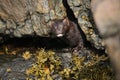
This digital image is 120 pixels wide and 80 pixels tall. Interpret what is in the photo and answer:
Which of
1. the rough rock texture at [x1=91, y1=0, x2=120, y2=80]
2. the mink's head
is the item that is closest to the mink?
the mink's head

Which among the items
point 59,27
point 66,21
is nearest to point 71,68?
point 59,27

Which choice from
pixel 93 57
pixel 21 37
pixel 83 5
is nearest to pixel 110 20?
pixel 83 5

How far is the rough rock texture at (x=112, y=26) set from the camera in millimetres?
1746

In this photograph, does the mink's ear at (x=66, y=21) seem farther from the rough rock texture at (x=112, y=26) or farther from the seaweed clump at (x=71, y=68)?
the rough rock texture at (x=112, y=26)

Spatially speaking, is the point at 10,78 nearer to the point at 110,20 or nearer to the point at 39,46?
the point at 39,46

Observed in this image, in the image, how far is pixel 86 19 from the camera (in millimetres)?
6824

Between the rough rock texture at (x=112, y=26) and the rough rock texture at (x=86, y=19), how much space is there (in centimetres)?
485

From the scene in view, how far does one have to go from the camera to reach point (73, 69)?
22.5 feet

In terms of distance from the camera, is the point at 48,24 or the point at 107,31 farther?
the point at 48,24

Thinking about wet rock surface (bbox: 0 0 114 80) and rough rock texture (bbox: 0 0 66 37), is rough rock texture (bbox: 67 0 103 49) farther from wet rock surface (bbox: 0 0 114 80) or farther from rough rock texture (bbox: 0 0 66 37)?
rough rock texture (bbox: 0 0 66 37)

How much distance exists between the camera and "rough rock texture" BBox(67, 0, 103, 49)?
21.9 feet

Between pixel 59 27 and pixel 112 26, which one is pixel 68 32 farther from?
pixel 112 26

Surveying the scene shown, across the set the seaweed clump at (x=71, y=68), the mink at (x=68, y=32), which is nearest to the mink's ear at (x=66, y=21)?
the mink at (x=68, y=32)

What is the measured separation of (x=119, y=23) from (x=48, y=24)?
541cm
